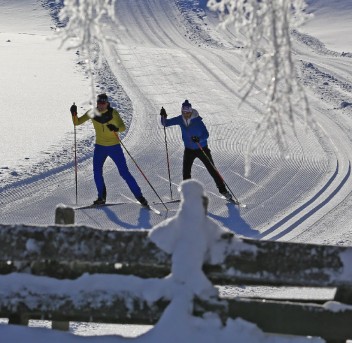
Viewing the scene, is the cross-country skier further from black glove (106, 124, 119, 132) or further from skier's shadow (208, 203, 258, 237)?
skier's shadow (208, 203, 258, 237)

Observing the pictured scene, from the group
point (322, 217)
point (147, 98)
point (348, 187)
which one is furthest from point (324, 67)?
point (322, 217)

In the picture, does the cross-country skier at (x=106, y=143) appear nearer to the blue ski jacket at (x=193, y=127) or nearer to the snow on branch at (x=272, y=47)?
the blue ski jacket at (x=193, y=127)

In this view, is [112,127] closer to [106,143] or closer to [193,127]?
[106,143]

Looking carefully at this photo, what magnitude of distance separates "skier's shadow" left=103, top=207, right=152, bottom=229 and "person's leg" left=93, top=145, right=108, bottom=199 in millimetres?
267

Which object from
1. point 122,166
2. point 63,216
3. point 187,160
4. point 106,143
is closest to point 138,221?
point 122,166

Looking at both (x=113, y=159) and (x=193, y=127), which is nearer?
(x=113, y=159)

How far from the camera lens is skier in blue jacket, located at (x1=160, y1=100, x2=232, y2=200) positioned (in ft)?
37.0

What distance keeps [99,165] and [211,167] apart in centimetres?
168

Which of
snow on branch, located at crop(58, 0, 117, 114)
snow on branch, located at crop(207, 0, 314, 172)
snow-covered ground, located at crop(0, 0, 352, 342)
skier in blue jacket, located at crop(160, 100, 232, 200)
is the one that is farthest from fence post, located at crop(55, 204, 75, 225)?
skier in blue jacket, located at crop(160, 100, 232, 200)

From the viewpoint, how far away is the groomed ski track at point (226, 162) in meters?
10.9

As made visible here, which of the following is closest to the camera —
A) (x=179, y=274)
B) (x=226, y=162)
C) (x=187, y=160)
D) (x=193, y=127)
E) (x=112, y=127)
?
(x=179, y=274)

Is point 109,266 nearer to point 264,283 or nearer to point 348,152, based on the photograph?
point 264,283

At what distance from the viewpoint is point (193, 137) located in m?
11.4

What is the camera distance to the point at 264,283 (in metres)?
5.15
